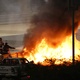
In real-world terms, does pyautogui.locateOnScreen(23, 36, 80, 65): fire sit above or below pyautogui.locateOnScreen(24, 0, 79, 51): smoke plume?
below

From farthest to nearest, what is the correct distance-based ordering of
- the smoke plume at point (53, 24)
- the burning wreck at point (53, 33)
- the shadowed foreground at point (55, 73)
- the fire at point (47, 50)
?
1. the smoke plume at point (53, 24)
2. the burning wreck at point (53, 33)
3. the fire at point (47, 50)
4. the shadowed foreground at point (55, 73)

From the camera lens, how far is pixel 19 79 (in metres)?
16.6

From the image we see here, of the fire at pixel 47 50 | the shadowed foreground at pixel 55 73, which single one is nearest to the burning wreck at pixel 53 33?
the fire at pixel 47 50

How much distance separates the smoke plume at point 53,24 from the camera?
24.7 metres

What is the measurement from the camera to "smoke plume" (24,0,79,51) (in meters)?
24.7

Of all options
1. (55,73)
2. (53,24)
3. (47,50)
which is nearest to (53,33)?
(53,24)

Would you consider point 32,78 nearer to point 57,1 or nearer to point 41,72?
point 41,72

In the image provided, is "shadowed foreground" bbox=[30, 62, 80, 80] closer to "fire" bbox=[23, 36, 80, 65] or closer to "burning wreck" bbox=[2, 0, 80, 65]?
"fire" bbox=[23, 36, 80, 65]

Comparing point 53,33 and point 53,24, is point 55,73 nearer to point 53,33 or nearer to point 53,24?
point 53,33

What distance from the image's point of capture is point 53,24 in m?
25.0

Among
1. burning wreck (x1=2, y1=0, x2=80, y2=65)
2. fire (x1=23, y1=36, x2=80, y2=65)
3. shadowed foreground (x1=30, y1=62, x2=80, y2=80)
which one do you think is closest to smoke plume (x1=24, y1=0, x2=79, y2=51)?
burning wreck (x1=2, y1=0, x2=80, y2=65)

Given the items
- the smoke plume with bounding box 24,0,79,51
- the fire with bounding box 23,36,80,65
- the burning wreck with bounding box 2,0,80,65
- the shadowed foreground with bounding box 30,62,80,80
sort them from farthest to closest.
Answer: the smoke plume with bounding box 24,0,79,51
the burning wreck with bounding box 2,0,80,65
the fire with bounding box 23,36,80,65
the shadowed foreground with bounding box 30,62,80,80

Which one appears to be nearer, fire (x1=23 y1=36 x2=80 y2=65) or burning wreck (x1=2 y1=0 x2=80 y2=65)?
fire (x1=23 y1=36 x2=80 y2=65)

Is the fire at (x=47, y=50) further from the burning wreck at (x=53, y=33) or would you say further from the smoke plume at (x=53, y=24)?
the smoke plume at (x=53, y=24)
